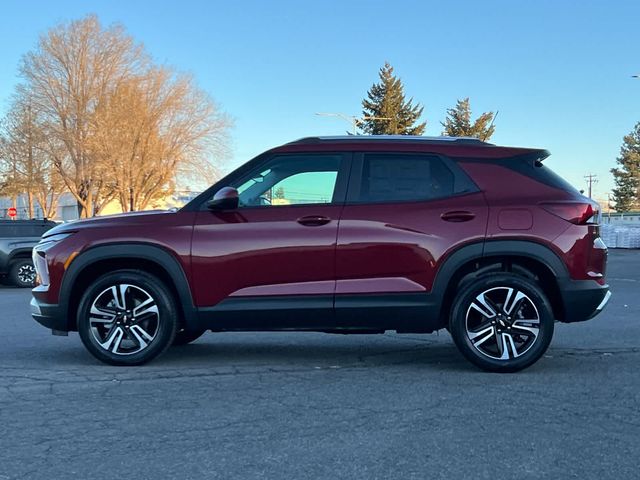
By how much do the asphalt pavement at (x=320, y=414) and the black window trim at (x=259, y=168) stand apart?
1.36m

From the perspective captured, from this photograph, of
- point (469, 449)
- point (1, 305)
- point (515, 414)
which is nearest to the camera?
point (469, 449)

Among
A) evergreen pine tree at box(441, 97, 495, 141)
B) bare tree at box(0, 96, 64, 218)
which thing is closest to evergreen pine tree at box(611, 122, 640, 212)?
evergreen pine tree at box(441, 97, 495, 141)

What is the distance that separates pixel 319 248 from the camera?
523cm

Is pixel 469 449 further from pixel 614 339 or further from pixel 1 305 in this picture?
pixel 1 305

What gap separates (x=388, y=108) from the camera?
207 feet

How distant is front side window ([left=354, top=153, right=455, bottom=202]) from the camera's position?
535 cm

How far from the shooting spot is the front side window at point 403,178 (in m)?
5.35

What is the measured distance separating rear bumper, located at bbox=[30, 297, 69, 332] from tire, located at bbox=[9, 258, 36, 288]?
10284 millimetres

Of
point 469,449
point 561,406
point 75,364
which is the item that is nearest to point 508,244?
point 561,406

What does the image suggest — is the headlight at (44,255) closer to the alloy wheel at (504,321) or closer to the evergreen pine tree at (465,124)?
the alloy wheel at (504,321)

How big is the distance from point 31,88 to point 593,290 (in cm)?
4547

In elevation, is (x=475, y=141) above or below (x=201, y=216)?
above

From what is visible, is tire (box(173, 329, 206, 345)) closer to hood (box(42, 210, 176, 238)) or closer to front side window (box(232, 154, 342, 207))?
hood (box(42, 210, 176, 238))

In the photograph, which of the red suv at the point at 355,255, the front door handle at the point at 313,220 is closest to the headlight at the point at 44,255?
the red suv at the point at 355,255
